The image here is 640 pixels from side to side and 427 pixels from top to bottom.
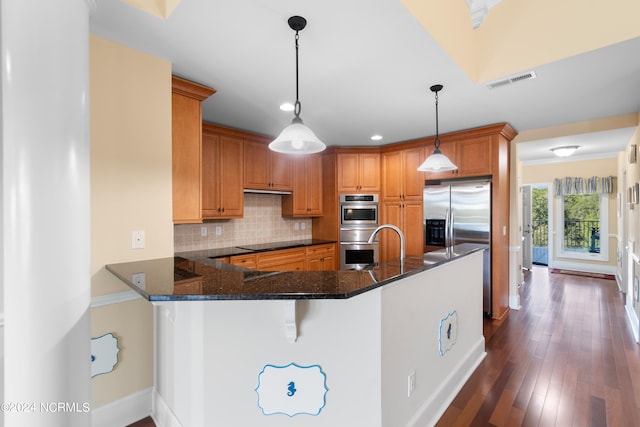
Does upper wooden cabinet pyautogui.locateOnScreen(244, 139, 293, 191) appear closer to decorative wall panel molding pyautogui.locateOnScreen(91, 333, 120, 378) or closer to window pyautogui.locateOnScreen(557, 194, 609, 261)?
decorative wall panel molding pyautogui.locateOnScreen(91, 333, 120, 378)

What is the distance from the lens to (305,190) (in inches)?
176

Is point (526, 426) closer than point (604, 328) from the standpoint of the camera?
Yes

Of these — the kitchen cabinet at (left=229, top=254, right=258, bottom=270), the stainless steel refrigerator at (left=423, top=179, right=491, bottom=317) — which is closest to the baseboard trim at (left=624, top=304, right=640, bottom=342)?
the stainless steel refrigerator at (left=423, top=179, right=491, bottom=317)

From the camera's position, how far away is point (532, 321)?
141 inches

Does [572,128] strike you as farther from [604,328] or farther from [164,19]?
[164,19]

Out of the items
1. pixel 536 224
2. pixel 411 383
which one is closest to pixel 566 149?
pixel 536 224

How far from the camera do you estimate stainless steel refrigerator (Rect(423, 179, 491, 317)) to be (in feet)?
12.0

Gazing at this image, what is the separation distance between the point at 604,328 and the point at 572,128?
98.8 inches

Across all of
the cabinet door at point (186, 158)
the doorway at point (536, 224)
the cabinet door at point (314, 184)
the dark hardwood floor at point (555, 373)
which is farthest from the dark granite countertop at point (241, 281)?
the doorway at point (536, 224)

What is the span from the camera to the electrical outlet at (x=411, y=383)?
1.66 metres

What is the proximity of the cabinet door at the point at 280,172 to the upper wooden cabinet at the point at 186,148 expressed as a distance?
1.65m

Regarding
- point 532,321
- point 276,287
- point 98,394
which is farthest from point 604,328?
point 98,394

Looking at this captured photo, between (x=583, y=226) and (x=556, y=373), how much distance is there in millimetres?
5708

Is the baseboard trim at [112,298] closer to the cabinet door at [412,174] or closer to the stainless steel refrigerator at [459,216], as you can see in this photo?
the stainless steel refrigerator at [459,216]
